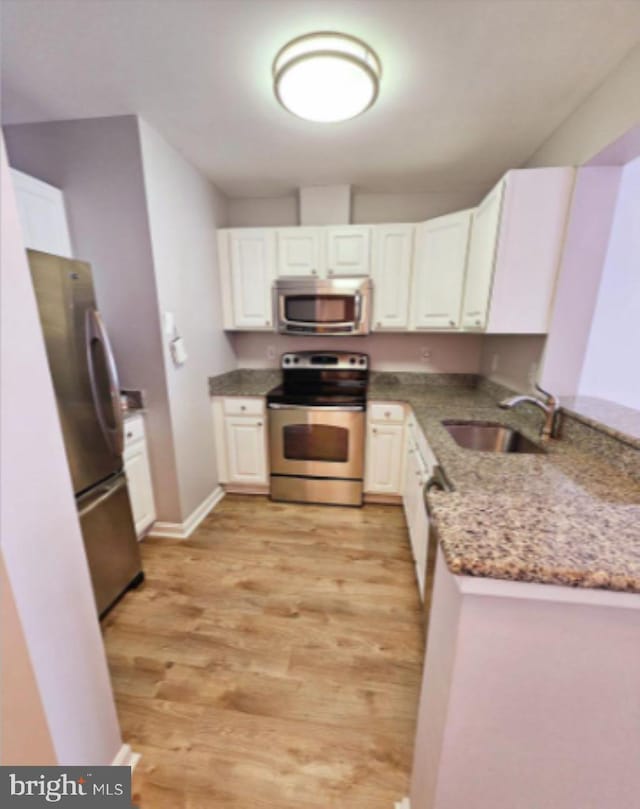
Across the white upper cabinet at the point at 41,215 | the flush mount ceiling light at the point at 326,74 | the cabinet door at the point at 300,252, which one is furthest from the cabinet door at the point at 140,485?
the flush mount ceiling light at the point at 326,74

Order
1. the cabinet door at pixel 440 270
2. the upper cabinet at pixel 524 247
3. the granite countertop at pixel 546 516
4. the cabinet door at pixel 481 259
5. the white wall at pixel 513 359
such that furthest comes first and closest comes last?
1. the cabinet door at pixel 440 270
2. the white wall at pixel 513 359
3. the cabinet door at pixel 481 259
4. the upper cabinet at pixel 524 247
5. the granite countertop at pixel 546 516

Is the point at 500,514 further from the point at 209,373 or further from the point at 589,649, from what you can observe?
the point at 209,373

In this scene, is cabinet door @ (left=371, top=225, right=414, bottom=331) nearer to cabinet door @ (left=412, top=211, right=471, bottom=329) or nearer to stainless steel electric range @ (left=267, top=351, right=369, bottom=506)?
cabinet door @ (left=412, top=211, right=471, bottom=329)

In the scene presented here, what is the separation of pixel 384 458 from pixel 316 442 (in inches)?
22.0

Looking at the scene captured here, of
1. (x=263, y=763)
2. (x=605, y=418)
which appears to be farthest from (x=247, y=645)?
(x=605, y=418)

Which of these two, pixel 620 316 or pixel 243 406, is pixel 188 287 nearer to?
pixel 243 406

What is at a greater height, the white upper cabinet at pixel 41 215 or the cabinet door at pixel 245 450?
the white upper cabinet at pixel 41 215

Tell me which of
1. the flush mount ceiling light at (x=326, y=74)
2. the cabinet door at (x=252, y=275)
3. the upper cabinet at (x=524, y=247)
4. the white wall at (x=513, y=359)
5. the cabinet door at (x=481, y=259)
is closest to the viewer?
the flush mount ceiling light at (x=326, y=74)

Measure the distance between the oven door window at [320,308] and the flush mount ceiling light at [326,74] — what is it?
122cm

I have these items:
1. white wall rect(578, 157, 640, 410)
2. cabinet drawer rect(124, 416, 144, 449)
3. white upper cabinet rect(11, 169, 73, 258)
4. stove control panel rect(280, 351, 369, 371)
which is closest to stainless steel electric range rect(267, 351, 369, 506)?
stove control panel rect(280, 351, 369, 371)

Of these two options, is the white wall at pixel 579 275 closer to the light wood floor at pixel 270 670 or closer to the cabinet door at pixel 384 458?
the cabinet door at pixel 384 458

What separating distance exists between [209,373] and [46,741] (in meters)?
2.10

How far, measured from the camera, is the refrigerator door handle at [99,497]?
146 centimetres

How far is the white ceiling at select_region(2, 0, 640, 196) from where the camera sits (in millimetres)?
1111
